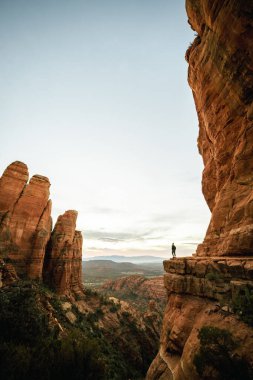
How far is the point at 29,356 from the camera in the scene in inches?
418

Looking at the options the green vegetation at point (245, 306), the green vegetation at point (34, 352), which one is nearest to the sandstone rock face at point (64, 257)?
the green vegetation at point (34, 352)

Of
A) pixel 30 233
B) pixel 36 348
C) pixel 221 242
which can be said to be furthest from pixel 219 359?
pixel 30 233

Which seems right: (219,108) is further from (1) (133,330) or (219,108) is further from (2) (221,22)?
(1) (133,330)

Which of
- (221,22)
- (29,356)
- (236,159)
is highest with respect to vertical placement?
(221,22)

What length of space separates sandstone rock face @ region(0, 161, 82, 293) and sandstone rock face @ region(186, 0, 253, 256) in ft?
96.7

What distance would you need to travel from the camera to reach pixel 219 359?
33.2 feet

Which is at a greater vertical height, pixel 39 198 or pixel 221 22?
pixel 221 22

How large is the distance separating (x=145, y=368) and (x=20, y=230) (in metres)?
33.0

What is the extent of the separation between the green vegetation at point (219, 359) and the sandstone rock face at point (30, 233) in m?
29.2

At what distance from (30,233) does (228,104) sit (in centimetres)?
3637

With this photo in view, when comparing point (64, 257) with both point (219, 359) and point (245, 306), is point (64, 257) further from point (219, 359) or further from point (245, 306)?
point (245, 306)

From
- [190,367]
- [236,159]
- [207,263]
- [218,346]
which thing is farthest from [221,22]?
[190,367]

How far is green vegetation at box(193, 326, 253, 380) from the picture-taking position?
31.4 ft

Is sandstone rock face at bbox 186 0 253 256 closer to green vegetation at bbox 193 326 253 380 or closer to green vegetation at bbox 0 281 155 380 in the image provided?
green vegetation at bbox 193 326 253 380
